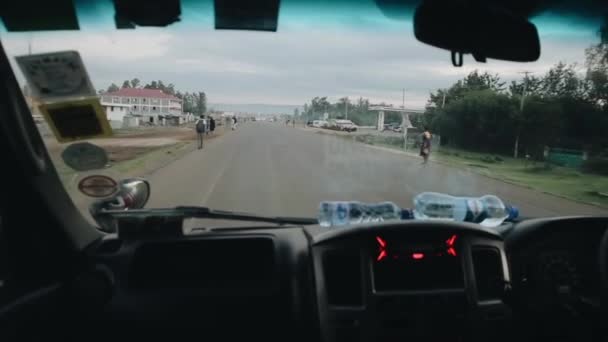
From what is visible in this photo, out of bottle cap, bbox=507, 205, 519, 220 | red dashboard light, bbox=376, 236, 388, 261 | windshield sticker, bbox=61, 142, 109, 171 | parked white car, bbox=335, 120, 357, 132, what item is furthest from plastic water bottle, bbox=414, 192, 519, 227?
windshield sticker, bbox=61, 142, 109, 171

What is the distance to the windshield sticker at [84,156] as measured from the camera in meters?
4.00

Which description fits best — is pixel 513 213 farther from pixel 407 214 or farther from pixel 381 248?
pixel 381 248

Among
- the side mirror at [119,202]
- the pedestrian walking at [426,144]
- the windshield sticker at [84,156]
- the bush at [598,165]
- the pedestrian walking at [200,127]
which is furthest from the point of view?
the pedestrian walking at [200,127]

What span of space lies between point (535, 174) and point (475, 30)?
8.36 ft

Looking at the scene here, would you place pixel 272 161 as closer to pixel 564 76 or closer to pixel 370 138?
pixel 370 138

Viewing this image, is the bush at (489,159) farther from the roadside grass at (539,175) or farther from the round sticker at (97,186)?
the round sticker at (97,186)

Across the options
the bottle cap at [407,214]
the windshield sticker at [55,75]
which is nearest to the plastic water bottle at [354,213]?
the bottle cap at [407,214]

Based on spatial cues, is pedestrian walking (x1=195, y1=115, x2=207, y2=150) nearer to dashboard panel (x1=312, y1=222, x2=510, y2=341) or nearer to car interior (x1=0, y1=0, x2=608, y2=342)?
car interior (x1=0, y1=0, x2=608, y2=342)

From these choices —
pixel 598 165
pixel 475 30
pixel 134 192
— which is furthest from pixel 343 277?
pixel 598 165

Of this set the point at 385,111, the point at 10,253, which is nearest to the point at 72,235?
the point at 10,253

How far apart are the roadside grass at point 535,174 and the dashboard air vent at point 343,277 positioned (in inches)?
82.4

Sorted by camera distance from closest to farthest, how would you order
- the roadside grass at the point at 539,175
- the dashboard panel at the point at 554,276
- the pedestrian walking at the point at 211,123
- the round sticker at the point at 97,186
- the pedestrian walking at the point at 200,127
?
the round sticker at the point at 97,186 → the dashboard panel at the point at 554,276 → the roadside grass at the point at 539,175 → the pedestrian walking at the point at 200,127 → the pedestrian walking at the point at 211,123

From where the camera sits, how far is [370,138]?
645 centimetres

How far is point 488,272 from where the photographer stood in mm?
4402
